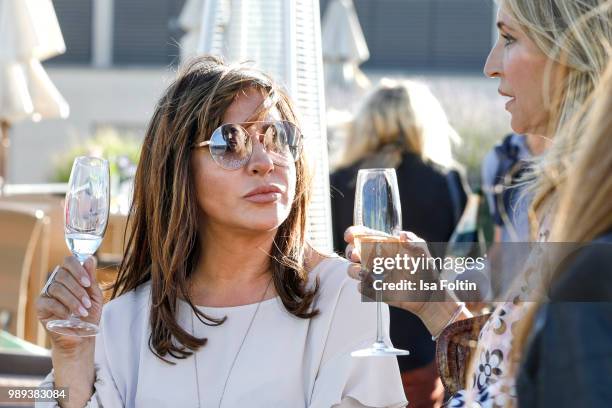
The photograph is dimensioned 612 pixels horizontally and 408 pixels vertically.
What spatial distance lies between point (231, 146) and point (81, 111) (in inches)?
818

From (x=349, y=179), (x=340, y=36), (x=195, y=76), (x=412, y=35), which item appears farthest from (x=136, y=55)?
(x=195, y=76)

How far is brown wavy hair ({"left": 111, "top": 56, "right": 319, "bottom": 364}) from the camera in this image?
2484 mm

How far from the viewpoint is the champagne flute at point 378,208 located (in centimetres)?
226

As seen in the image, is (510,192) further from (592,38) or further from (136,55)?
(136,55)

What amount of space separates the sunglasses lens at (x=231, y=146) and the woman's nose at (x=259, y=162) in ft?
0.04

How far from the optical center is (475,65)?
21797 millimetres

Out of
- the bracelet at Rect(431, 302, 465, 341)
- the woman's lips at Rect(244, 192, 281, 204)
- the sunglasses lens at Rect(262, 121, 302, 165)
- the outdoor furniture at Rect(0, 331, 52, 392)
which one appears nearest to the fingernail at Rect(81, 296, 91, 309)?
the woman's lips at Rect(244, 192, 281, 204)

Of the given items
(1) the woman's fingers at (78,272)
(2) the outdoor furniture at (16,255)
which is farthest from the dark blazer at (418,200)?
(1) the woman's fingers at (78,272)

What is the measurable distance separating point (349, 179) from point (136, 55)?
18264mm

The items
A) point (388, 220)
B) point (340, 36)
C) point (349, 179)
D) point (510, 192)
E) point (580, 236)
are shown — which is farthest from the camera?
point (340, 36)

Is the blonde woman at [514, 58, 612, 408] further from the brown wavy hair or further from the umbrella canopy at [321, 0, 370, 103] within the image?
the umbrella canopy at [321, 0, 370, 103]

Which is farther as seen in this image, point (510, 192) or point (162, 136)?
point (510, 192)

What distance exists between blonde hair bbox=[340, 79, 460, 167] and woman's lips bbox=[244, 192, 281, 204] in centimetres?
233

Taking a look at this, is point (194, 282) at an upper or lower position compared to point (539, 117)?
lower
